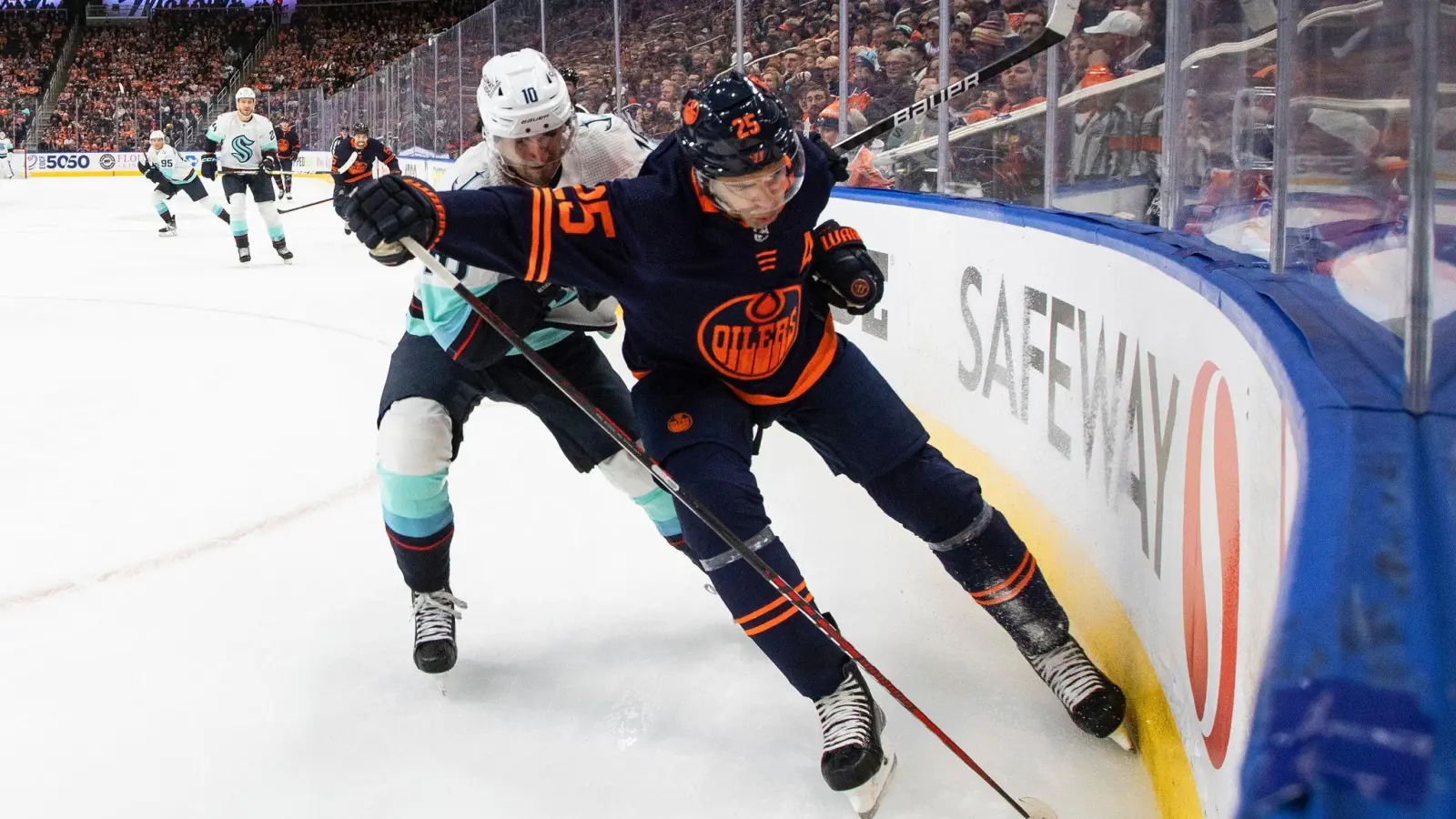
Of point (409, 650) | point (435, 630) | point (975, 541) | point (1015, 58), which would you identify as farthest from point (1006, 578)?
point (1015, 58)

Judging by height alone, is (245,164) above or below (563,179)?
above

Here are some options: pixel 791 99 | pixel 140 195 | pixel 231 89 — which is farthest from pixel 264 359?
pixel 231 89

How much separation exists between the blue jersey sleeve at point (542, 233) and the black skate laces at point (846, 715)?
687mm

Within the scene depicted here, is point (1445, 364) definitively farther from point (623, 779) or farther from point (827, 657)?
point (623, 779)

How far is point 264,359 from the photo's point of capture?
5.27 meters

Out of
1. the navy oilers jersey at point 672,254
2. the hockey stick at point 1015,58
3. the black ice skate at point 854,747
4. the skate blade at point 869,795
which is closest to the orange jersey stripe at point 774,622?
the black ice skate at point 854,747

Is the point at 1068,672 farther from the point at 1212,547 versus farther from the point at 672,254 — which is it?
the point at 672,254

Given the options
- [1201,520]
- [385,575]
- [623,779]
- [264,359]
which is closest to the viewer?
[1201,520]

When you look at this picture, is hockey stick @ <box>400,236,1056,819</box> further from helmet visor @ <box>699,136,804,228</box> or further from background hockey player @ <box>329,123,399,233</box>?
helmet visor @ <box>699,136,804,228</box>

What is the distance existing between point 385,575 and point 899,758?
1.39m

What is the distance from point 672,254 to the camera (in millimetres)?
1704

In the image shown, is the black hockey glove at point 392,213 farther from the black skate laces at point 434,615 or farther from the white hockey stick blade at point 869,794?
the white hockey stick blade at point 869,794

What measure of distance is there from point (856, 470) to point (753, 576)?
30cm

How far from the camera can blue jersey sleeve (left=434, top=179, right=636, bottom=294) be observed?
1.64 m
